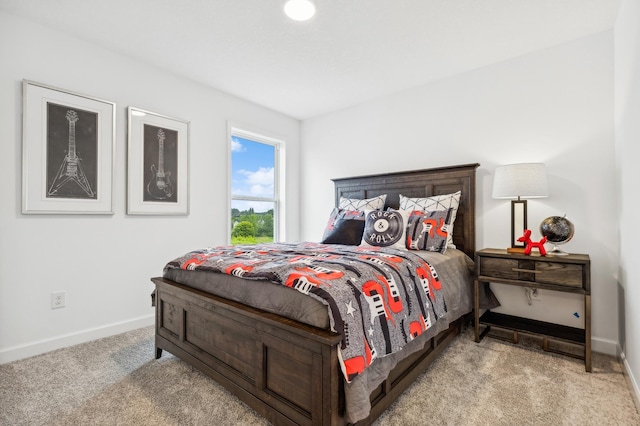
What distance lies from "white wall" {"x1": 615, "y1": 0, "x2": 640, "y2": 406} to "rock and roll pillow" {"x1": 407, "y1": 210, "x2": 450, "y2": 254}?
108 centimetres

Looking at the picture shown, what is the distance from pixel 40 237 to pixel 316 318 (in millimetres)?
2353

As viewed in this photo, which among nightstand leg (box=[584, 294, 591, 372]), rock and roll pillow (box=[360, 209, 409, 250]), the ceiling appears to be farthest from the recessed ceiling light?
nightstand leg (box=[584, 294, 591, 372])

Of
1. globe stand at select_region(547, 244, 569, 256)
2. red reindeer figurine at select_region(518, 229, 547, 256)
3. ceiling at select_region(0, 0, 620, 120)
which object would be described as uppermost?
ceiling at select_region(0, 0, 620, 120)

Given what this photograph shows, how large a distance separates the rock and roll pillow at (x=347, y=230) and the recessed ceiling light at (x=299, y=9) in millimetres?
1717

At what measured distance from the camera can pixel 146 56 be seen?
9.18 ft

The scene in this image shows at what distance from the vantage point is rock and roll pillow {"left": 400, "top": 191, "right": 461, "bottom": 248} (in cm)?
273

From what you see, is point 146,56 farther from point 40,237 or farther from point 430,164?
point 430,164

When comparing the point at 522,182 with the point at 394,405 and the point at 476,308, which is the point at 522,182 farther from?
the point at 394,405

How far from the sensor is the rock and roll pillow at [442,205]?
8.97ft

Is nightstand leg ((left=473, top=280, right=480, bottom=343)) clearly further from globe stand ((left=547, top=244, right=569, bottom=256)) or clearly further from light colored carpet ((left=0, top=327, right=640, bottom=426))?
globe stand ((left=547, top=244, right=569, bottom=256))

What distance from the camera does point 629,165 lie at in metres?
1.84

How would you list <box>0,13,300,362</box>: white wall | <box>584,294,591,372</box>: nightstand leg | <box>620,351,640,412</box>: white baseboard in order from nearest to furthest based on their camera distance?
<box>620,351,640,412</box>: white baseboard < <box>584,294,591,372</box>: nightstand leg < <box>0,13,300,362</box>: white wall

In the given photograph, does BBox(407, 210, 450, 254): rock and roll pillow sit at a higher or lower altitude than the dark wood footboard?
higher

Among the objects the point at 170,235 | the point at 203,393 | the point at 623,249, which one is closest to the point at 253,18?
the point at 170,235
